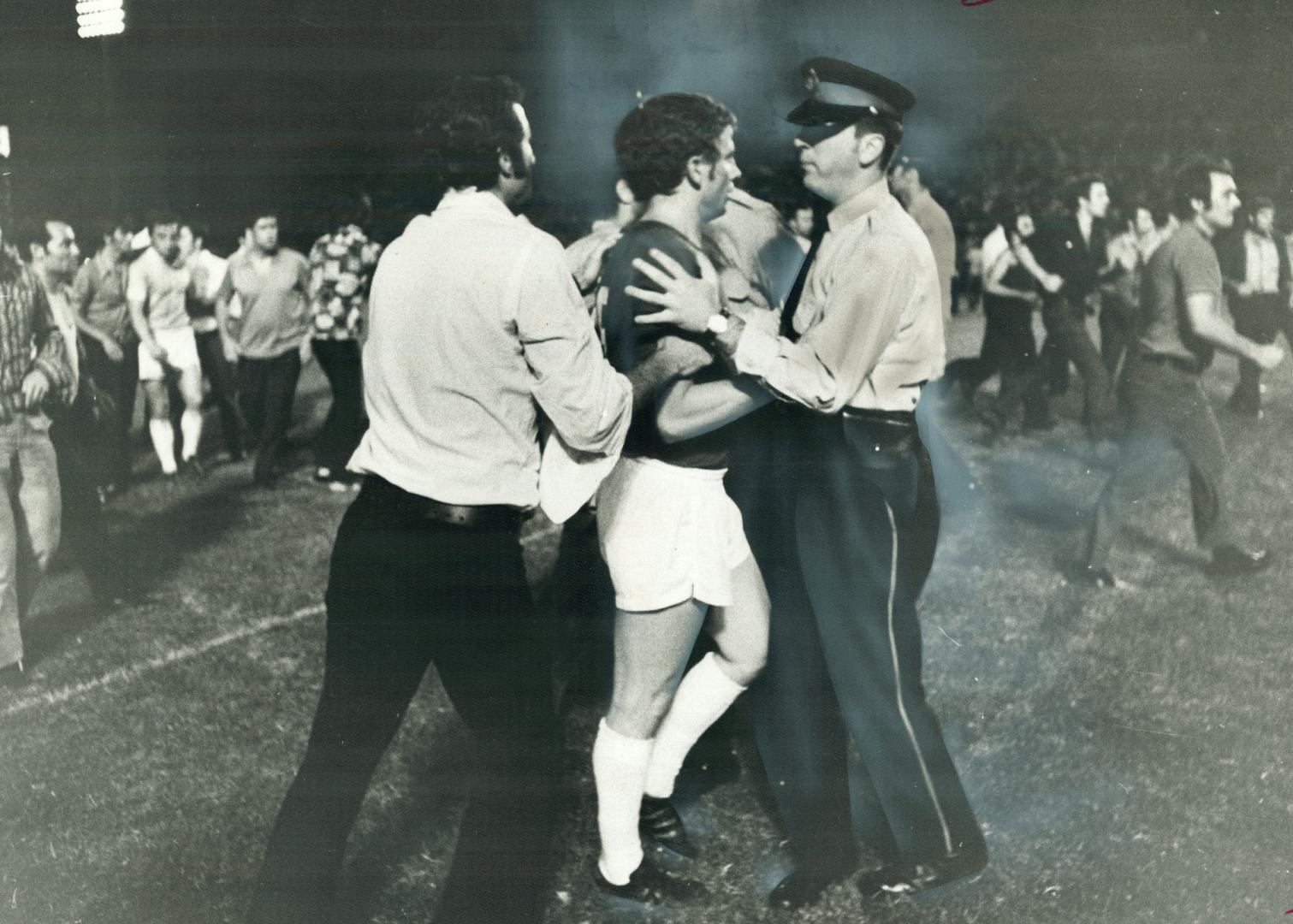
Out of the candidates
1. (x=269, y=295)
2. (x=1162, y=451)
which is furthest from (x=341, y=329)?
(x=1162, y=451)

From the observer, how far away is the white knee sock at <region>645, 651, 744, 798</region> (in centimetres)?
271

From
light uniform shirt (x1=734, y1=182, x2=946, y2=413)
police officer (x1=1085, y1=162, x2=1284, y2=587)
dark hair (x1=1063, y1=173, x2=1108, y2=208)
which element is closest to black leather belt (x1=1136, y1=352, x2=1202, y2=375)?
police officer (x1=1085, y1=162, x2=1284, y2=587)

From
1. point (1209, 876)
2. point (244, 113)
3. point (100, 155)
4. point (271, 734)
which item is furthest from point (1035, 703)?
point (100, 155)

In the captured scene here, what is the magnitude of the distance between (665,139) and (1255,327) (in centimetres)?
160

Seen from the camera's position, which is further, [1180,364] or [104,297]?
[1180,364]

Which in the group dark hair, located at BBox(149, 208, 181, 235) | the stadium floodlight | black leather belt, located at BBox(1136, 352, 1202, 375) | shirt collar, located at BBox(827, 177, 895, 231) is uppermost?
the stadium floodlight

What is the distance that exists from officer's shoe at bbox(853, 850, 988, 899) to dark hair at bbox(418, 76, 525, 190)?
1867 millimetres

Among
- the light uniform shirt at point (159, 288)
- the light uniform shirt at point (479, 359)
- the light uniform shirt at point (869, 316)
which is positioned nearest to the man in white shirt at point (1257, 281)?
the light uniform shirt at point (869, 316)

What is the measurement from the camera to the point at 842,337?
251 cm

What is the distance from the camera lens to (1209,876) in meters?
2.81

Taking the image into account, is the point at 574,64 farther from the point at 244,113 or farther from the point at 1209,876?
the point at 1209,876

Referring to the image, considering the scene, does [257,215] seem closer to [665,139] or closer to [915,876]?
[665,139]

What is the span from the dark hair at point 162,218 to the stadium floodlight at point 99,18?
1.39ft

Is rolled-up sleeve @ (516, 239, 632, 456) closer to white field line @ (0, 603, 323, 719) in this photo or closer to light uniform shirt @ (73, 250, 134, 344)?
white field line @ (0, 603, 323, 719)
